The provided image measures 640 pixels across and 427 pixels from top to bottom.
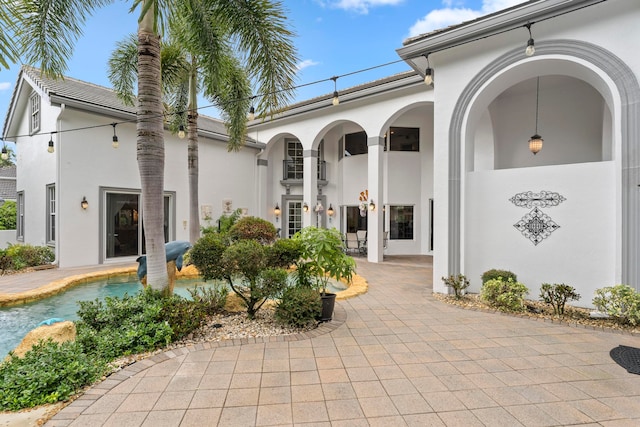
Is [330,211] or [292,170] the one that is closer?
[330,211]

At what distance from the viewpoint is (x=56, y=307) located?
612cm

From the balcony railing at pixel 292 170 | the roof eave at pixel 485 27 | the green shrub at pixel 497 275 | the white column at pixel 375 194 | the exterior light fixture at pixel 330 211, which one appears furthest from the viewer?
the balcony railing at pixel 292 170

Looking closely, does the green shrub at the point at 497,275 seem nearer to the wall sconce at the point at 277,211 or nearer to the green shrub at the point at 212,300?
the green shrub at the point at 212,300

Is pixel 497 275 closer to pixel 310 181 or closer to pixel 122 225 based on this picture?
pixel 310 181

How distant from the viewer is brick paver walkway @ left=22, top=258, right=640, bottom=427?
8.54 feet

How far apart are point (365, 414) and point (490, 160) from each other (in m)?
8.32

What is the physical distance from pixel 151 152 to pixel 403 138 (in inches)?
427

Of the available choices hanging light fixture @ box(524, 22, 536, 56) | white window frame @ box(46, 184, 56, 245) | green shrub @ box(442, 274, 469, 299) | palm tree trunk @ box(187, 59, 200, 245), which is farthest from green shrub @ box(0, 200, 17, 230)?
hanging light fixture @ box(524, 22, 536, 56)

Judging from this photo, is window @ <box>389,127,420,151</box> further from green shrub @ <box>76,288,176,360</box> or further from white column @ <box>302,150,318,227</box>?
green shrub @ <box>76,288,176,360</box>

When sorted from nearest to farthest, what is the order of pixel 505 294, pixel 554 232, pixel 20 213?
pixel 505 294, pixel 554 232, pixel 20 213

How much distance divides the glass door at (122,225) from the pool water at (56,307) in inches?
92.9

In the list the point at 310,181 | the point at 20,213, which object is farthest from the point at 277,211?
the point at 20,213

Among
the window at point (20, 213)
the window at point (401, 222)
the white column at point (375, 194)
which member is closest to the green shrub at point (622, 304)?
the white column at point (375, 194)

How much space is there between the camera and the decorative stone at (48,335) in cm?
363
